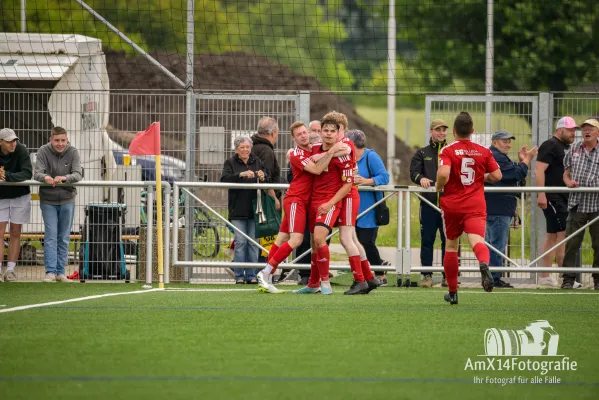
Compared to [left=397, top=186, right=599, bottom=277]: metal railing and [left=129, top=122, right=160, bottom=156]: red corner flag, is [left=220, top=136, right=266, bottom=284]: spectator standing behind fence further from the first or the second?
[left=397, top=186, right=599, bottom=277]: metal railing

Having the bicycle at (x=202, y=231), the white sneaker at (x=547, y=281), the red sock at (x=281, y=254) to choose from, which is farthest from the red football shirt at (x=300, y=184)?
the white sneaker at (x=547, y=281)

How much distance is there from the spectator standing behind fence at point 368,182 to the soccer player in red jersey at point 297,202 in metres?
2.13

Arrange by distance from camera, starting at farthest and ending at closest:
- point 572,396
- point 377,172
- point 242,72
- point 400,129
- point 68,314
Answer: point 400,129 < point 242,72 < point 377,172 < point 68,314 < point 572,396

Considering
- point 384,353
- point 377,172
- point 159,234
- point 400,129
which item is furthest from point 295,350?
point 400,129

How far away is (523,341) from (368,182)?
21.4 ft

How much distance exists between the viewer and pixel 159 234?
13109mm

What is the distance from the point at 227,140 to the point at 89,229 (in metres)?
2.31

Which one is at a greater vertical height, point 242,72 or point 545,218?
point 242,72

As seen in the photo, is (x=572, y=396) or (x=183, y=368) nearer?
(x=572, y=396)

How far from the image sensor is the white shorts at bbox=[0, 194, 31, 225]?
14.6m

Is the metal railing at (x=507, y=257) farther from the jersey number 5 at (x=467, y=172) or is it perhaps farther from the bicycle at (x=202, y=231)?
the jersey number 5 at (x=467, y=172)

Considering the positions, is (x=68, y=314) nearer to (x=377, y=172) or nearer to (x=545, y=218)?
(x=377, y=172)

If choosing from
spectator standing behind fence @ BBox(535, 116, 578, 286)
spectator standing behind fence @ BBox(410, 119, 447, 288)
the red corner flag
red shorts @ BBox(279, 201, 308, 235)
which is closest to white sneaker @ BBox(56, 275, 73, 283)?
the red corner flag

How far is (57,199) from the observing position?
14.5 m
